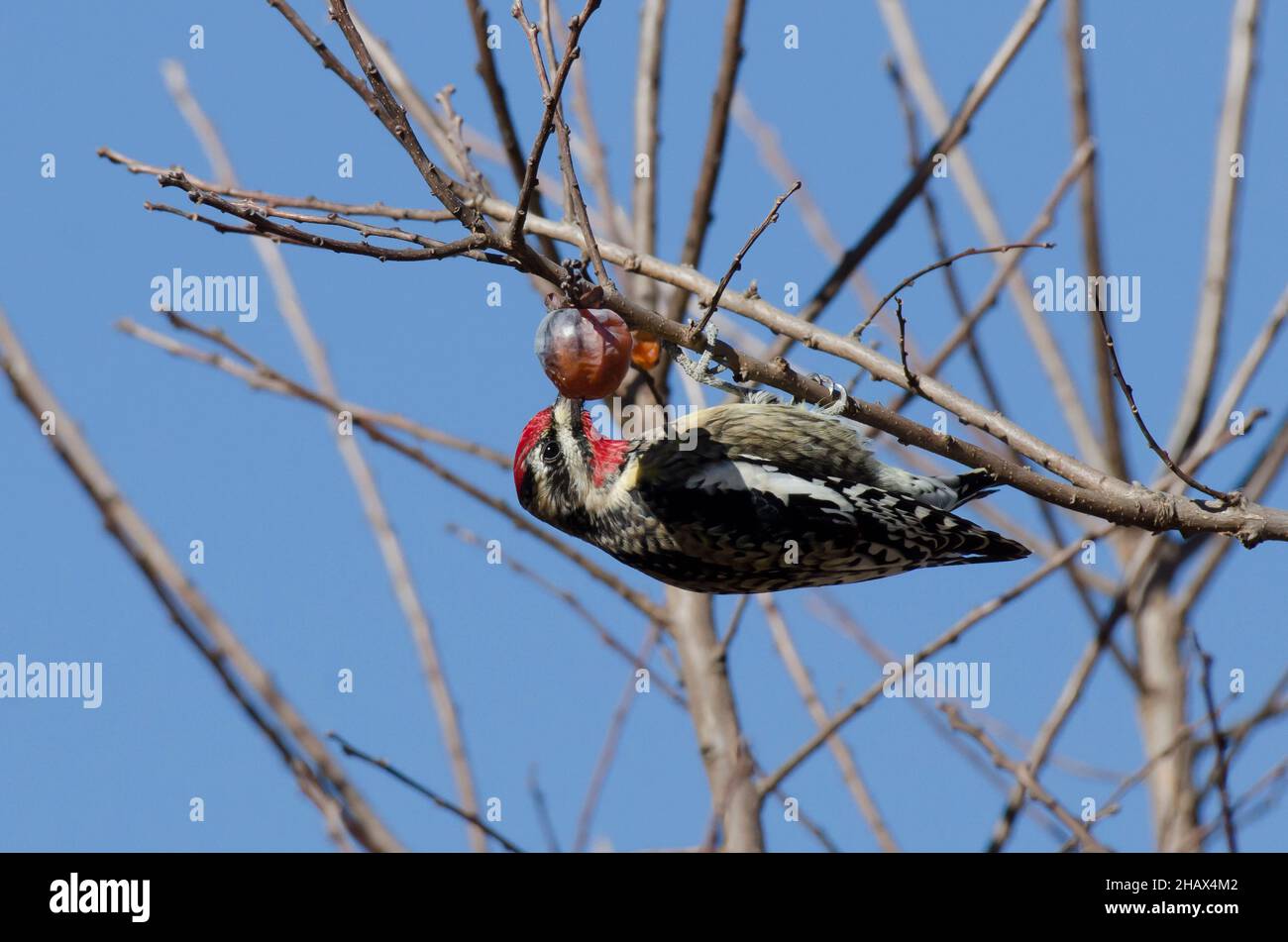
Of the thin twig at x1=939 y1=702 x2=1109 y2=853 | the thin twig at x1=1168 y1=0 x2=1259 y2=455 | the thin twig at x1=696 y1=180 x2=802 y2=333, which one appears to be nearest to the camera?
the thin twig at x1=696 y1=180 x2=802 y2=333

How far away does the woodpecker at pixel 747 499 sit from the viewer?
468 centimetres

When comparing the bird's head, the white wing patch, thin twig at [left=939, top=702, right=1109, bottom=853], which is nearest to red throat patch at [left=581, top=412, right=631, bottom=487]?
the bird's head

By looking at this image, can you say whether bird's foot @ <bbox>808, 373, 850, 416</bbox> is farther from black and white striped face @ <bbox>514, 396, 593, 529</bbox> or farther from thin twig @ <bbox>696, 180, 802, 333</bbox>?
black and white striped face @ <bbox>514, 396, 593, 529</bbox>

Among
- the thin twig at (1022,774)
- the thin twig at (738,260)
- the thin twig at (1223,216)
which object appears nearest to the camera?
the thin twig at (738,260)

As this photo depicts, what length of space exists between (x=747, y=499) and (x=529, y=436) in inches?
30.0

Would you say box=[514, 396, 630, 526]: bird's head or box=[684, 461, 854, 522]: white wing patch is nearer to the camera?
box=[684, 461, 854, 522]: white wing patch

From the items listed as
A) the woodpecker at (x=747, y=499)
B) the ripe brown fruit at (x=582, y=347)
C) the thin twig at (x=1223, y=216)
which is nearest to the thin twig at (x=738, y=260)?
the ripe brown fruit at (x=582, y=347)

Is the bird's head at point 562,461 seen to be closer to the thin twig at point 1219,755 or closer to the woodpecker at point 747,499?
the woodpecker at point 747,499

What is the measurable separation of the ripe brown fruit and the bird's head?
1.52 m

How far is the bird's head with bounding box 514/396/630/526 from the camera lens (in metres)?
4.88

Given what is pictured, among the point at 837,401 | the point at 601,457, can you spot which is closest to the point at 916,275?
the point at 837,401

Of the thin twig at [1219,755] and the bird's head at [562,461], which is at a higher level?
the bird's head at [562,461]
